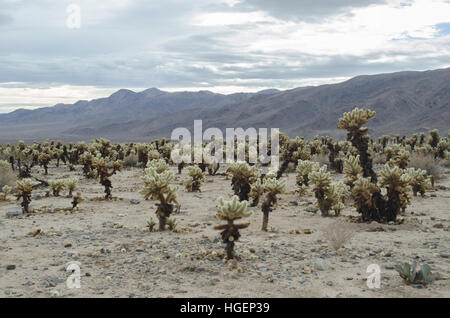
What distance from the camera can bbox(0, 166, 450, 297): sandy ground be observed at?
6258 mm

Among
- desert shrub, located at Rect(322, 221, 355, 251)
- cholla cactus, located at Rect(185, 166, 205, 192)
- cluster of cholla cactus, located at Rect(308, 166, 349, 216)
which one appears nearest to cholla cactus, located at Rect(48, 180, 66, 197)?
cholla cactus, located at Rect(185, 166, 205, 192)

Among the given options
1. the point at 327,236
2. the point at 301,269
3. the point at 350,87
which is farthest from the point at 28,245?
the point at 350,87

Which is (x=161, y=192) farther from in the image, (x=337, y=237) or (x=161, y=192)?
(x=337, y=237)

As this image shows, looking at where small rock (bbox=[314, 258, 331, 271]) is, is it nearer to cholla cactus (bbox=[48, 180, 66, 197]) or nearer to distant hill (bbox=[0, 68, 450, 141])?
cholla cactus (bbox=[48, 180, 66, 197])

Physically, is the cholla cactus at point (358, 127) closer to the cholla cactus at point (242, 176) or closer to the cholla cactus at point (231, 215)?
the cholla cactus at point (242, 176)

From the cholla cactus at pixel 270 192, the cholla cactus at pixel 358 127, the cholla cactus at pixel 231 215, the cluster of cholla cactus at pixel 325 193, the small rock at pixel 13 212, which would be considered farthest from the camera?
the small rock at pixel 13 212

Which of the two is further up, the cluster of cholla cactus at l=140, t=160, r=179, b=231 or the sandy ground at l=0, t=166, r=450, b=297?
the cluster of cholla cactus at l=140, t=160, r=179, b=231

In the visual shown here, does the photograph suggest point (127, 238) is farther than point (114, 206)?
No

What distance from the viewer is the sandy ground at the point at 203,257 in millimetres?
6258

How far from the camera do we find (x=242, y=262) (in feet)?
24.3

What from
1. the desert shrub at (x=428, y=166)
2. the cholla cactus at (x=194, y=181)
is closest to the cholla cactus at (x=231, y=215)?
the cholla cactus at (x=194, y=181)

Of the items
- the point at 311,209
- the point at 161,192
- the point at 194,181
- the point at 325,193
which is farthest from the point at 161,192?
the point at 194,181
